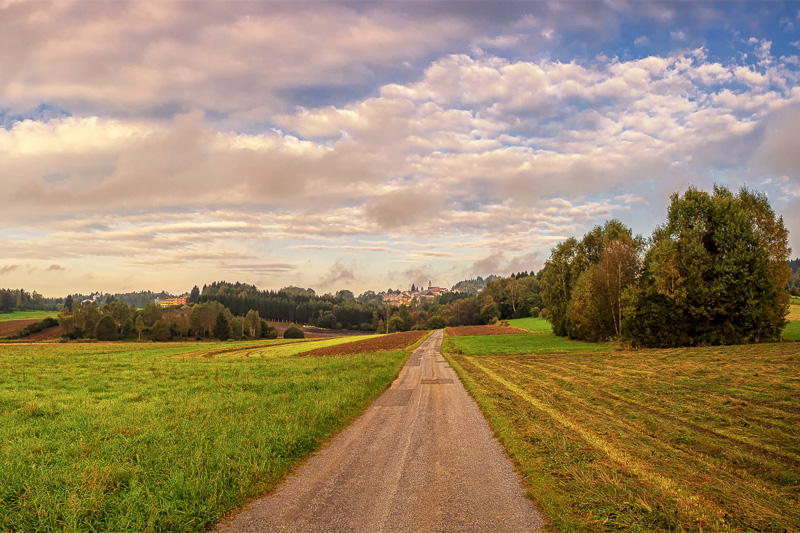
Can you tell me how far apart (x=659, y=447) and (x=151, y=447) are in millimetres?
11817

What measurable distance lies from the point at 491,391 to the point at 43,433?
52.0 ft

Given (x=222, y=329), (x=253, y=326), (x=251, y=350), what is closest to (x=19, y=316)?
(x=253, y=326)

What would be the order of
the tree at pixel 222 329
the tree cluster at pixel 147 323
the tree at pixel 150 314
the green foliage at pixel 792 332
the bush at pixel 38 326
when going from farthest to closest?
the tree at pixel 150 314
the tree at pixel 222 329
the bush at pixel 38 326
the tree cluster at pixel 147 323
the green foliage at pixel 792 332

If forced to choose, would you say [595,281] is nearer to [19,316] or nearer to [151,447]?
[151,447]

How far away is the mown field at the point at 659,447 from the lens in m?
6.66

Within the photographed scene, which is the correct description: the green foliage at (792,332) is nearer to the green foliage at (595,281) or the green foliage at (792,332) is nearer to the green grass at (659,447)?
the green foliage at (595,281)

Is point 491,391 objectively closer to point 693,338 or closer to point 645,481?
point 645,481

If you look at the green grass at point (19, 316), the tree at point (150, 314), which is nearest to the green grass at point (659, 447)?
the tree at point (150, 314)

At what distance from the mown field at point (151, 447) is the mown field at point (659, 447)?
206 inches

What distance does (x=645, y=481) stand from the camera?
794 centimetres

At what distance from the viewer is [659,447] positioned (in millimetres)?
10484

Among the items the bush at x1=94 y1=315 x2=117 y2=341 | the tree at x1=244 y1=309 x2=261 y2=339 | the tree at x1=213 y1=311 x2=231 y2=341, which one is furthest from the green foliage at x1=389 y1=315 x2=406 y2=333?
the bush at x1=94 y1=315 x2=117 y2=341

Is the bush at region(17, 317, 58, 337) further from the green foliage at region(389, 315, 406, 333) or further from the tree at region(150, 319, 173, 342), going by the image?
the green foliage at region(389, 315, 406, 333)

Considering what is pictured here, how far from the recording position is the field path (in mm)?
6422
